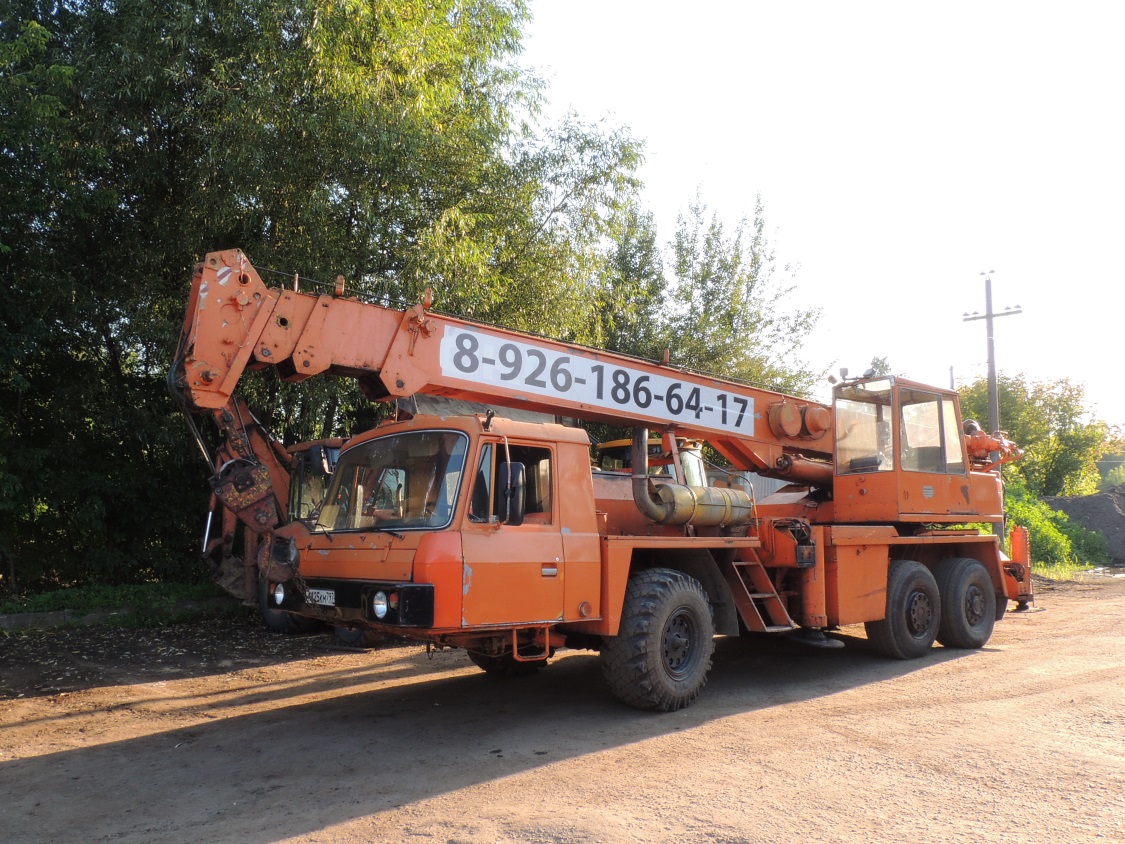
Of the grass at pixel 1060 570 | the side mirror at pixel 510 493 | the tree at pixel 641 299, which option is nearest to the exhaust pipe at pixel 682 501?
the side mirror at pixel 510 493

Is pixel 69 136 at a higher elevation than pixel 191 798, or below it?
higher

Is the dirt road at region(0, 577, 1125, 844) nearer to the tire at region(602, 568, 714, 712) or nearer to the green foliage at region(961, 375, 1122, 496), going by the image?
the tire at region(602, 568, 714, 712)

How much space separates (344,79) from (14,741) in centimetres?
856

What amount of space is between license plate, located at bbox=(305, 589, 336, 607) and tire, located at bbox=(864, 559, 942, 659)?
19.8 feet

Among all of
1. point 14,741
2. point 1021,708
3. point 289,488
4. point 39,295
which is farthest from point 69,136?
point 1021,708

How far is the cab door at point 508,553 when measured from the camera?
20.0 ft

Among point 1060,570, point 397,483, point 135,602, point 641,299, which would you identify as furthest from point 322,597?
point 1060,570

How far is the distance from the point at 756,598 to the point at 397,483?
370 cm

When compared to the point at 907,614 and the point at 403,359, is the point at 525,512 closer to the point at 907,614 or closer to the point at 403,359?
the point at 403,359

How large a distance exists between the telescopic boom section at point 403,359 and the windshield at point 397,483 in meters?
0.50

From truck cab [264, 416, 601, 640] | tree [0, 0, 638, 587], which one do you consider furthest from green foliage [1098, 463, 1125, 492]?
truck cab [264, 416, 601, 640]

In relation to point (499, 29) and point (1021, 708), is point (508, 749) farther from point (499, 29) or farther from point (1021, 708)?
point (499, 29)

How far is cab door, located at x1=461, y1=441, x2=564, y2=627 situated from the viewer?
6.09 metres

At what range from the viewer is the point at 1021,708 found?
281 inches
